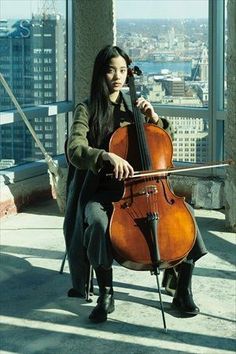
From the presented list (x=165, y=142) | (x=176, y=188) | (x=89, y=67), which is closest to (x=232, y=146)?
(x=176, y=188)

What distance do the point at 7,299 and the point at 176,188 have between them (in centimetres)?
215

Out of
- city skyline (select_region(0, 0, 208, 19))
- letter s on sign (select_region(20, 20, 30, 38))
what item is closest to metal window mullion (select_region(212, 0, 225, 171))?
city skyline (select_region(0, 0, 208, 19))

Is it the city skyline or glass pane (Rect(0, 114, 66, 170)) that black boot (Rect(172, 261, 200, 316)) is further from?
the city skyline

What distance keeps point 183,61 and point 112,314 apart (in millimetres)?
2612

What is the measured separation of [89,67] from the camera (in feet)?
20.1

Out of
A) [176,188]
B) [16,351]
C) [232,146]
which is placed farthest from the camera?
[176,188]

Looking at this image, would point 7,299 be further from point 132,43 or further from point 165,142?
point 132,43

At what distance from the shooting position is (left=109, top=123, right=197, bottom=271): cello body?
3697mm

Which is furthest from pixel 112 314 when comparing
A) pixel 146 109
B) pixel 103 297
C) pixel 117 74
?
pixel 117 74

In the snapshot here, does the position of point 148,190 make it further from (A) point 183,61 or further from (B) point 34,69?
(B) point 34,69

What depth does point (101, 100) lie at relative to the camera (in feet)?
13.2

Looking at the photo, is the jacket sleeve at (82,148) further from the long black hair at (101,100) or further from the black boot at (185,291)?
the black boot at (185,291)

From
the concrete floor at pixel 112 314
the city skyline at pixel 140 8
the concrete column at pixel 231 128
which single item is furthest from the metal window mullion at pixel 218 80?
the concrete floor at pixel 112 314

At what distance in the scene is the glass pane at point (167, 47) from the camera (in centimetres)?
602
